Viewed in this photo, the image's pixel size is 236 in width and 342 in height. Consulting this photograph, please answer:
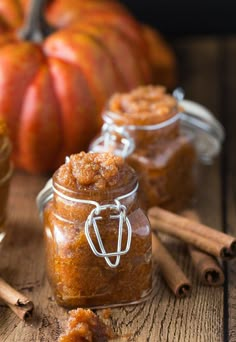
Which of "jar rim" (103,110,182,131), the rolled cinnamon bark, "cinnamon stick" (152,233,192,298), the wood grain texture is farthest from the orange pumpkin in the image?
the rolled cinnamon bark

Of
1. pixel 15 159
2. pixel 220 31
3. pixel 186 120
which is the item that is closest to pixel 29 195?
pixel 15 159

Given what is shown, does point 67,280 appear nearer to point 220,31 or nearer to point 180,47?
point 180,47

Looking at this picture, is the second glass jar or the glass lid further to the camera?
the glass lid

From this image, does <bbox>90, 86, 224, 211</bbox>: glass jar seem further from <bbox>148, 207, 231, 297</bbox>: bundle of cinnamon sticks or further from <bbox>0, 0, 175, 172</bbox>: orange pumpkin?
<bbox>0, 0, 175, 172</bbox>: orange pumpkin

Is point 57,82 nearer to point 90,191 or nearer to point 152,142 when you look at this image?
point 152,142

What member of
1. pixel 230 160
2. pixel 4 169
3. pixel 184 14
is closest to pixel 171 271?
pixel 4 169

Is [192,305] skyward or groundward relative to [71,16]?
groundward
